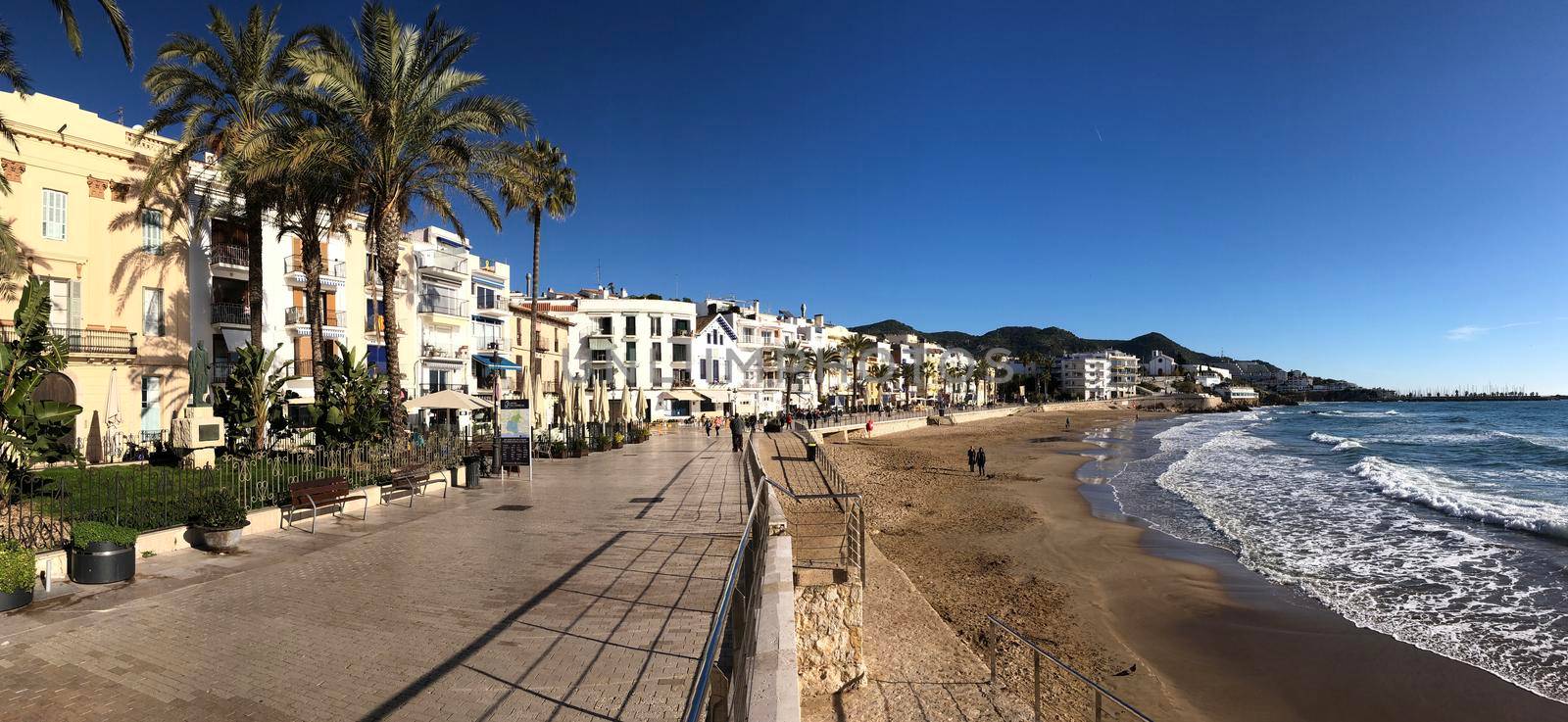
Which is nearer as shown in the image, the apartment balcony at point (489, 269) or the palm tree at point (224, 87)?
the palm tree at point (224, 87)

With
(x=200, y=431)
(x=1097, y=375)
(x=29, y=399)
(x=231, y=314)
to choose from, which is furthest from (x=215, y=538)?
(x=1097, y=375)

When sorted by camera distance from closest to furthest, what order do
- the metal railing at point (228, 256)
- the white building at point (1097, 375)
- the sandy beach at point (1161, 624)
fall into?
the sandy beach at point (1161, 624)
the metal railing at point (228, 256)
the white building at point (1097, 375)

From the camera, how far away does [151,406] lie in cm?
2320

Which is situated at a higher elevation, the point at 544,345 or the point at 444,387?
the point at 544,345

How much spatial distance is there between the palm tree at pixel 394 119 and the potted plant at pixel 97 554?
8.92m

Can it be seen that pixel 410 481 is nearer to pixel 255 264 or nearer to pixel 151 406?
pixel 255 264

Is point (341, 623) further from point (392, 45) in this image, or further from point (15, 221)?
point (15, 221)

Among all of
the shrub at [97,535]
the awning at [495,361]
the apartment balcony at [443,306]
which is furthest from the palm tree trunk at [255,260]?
the shrub at [97,535]

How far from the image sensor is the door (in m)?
22.9

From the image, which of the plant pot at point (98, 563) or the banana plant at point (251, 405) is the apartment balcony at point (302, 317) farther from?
the plant pot at point (98, 563)

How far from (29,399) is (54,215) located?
1549 centimetres

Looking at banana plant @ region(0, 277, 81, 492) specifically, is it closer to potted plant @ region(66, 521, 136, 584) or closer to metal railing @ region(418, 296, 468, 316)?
potted plant @ region(66, 521, 136, 584)

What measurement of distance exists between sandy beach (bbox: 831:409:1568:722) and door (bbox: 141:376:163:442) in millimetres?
23293

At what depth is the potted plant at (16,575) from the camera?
274 inches
